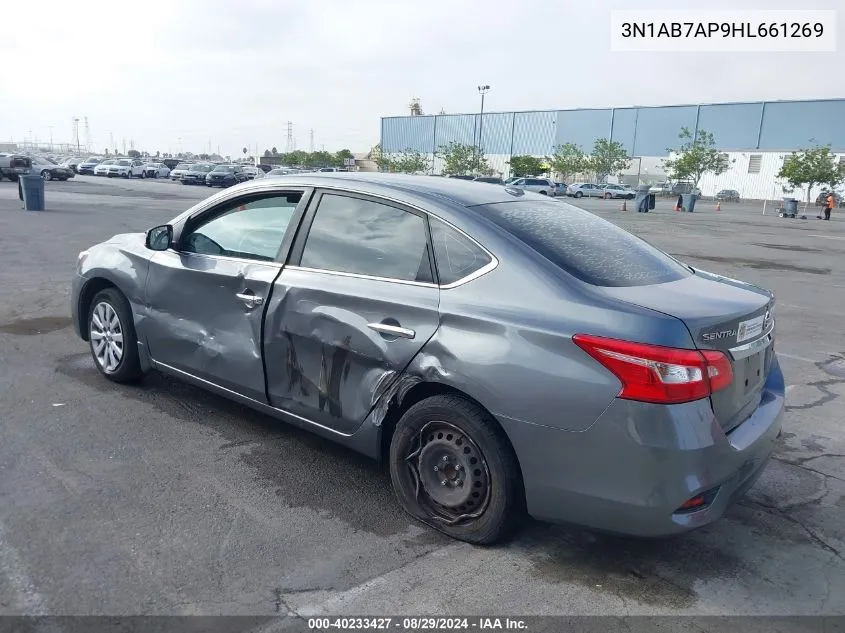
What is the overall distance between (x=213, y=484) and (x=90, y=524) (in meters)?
0.65

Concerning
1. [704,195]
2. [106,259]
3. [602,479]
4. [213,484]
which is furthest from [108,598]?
[704,195]

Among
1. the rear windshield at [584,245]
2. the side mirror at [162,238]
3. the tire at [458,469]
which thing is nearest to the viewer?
the tire at [458,469]

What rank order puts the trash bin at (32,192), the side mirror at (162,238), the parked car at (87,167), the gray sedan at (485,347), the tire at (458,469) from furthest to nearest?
the parked car at (87,167) < the trash bin at (32,192) < the side mirror at (162,238) < the tire at (458,469) < the gray sedan at (485,347)

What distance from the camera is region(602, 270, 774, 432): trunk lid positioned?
9.30 ft

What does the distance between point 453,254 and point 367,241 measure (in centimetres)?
57

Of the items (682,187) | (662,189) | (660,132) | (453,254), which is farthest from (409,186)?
(660,132)

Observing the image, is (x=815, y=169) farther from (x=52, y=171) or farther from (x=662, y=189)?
(x=52, y=171)

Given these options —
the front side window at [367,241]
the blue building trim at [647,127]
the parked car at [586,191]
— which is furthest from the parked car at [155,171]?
the front side window at [367,241]

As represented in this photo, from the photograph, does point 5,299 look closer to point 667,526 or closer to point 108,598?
point 108,598

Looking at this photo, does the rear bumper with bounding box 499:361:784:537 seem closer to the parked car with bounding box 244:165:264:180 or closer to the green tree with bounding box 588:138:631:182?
the parked car with bounding box 244:165:264:180

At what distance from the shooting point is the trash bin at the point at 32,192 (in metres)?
19.5

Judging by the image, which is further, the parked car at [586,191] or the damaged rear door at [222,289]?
the parked car at [586,191]

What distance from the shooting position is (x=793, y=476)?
162 inches

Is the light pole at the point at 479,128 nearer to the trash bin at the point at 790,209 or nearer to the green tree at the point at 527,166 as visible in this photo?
the green tree at the point at 527,166
